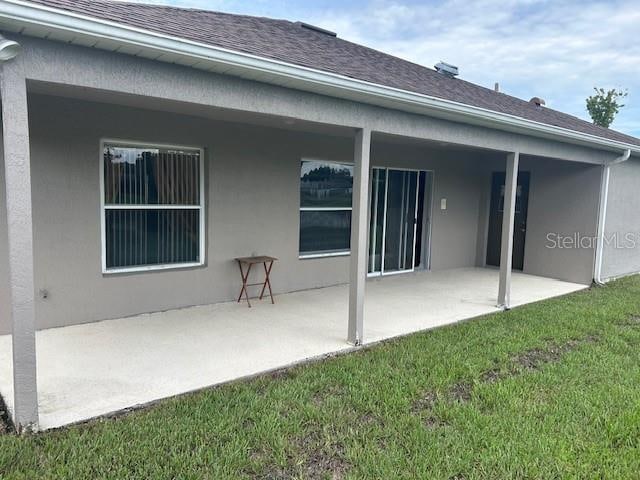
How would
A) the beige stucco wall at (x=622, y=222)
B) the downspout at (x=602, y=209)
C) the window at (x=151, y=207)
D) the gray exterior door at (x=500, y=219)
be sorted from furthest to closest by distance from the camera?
the gray exterior door at (x=500, y=219)
the beige stucco wall at (x=622, y=222)
the downspout at (x=602, y=209)
the window at (x=151, y=207)

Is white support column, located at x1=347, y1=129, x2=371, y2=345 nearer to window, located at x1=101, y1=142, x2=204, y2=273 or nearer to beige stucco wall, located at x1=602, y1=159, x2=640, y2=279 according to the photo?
window, located at x1=101, y1=142, x2=204, y2=273

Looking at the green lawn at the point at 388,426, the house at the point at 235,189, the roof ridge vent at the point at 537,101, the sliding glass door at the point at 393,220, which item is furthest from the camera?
the roof ridge vent at the point at 537,101

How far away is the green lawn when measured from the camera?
9.56 feet

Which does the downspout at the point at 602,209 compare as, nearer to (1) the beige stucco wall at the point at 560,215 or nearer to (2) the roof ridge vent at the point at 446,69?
(1) the beige stucco wall at the point at 560,215

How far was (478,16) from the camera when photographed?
18.9m

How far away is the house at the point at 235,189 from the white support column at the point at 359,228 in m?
0.02

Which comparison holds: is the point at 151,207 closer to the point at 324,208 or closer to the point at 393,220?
the point at 324,208

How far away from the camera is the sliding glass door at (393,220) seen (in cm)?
902

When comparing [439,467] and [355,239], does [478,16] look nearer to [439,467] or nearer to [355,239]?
[355,239]

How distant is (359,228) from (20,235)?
9.95 feet

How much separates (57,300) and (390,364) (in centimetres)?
371

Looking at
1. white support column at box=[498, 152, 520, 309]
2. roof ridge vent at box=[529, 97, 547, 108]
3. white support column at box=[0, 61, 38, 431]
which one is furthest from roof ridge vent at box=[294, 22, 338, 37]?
white support column at box=[0, 61, 38, 431]

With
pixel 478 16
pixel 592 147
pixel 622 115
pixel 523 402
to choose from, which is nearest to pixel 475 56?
pixel 478 16

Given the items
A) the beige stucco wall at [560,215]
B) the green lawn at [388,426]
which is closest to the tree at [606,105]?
the beige stucco wall at [560,215]
